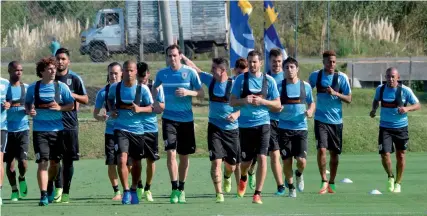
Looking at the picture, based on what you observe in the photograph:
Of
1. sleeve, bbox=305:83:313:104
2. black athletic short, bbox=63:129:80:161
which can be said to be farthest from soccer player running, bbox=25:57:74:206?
sleeve, bbox=305:83:313:104

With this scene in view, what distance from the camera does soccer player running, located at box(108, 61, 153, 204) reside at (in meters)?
14.7

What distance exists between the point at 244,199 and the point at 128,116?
2.00 meters

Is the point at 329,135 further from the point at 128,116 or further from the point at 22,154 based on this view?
the point at 22,154

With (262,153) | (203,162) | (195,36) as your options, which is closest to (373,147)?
(203,162)

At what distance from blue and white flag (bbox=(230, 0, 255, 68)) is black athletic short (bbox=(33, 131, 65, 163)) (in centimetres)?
786

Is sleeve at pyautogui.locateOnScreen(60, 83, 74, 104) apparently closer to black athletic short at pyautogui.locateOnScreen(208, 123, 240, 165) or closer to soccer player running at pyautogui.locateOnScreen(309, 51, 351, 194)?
black athletic short at pyautogui.locateOnScreen(208, 123, 240, 165)

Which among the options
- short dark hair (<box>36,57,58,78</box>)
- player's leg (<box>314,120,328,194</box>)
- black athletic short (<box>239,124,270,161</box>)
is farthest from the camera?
player's leg (<box>314,120,328,194</box>)

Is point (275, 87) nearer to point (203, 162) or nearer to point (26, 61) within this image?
point (203, 162)

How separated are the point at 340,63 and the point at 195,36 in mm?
5755

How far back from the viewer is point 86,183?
1812 centimetres

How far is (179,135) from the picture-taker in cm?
1544

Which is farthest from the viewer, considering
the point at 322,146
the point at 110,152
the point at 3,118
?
the point at 322,146

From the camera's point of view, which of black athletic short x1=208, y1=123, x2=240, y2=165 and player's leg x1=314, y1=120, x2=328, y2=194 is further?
player's leg x1=314, y1=120, x2=328, y2=194

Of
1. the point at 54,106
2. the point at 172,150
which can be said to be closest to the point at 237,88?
the point at 172,150
